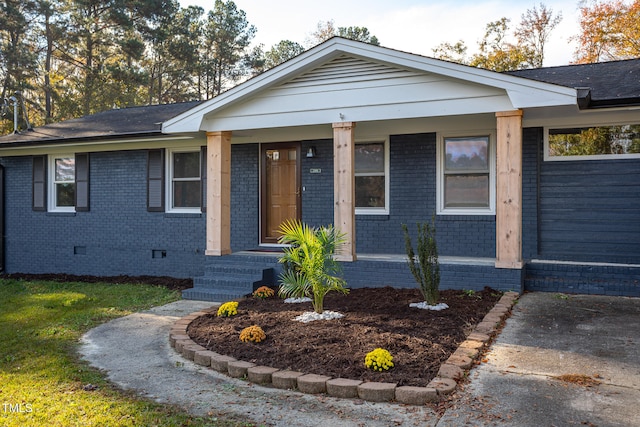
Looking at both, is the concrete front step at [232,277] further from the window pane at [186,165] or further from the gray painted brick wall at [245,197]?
the window pane at [186,165]

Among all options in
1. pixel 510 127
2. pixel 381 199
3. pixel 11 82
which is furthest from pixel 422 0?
pixel 11 82

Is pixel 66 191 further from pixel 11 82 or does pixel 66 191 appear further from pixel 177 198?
pixel 11 82

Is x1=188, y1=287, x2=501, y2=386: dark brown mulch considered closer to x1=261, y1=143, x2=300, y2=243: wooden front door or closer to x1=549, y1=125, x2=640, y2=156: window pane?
x1=549, y1=125, x2=640, y2=156: window pane

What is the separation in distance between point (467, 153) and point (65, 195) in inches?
354

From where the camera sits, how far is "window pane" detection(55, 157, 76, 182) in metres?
12.2

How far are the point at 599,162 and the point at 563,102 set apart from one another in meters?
2.17

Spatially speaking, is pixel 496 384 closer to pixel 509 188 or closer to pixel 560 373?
pixel 560 373

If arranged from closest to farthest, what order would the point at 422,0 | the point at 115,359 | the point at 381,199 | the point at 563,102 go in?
1. the point at 115,359
2. the point at 563,102
3. the point at 381,199
4. the point at 422,0

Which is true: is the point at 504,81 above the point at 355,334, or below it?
above

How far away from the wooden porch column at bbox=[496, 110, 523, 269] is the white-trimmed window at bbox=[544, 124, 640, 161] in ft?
5.92

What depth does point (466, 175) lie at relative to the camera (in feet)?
30.1

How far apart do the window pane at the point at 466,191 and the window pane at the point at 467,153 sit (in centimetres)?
17

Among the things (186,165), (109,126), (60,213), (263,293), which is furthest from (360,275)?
(60,213)

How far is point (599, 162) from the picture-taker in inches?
329
